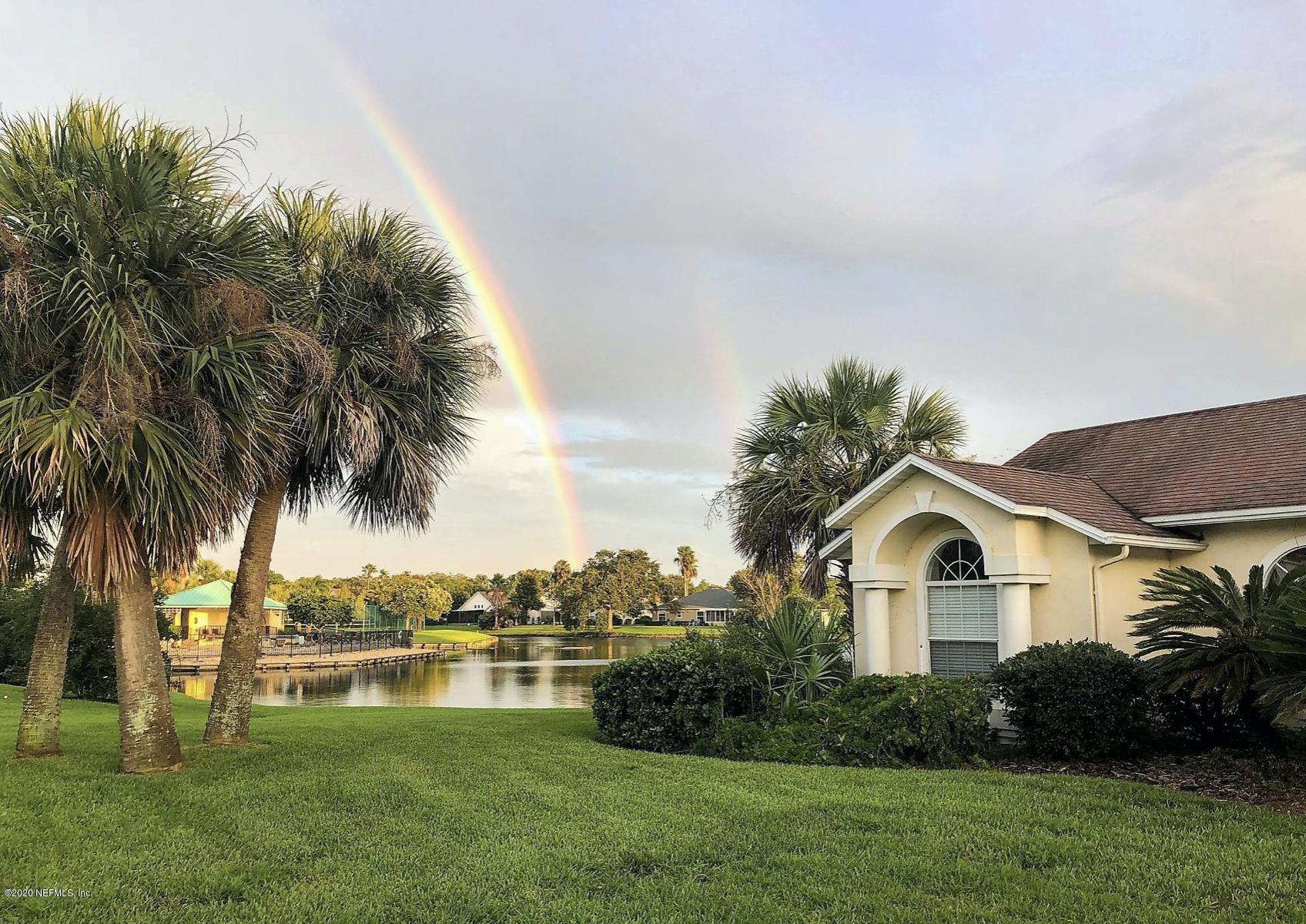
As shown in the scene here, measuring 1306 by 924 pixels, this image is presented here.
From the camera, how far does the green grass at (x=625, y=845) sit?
17.8 feet

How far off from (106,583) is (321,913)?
550 cm

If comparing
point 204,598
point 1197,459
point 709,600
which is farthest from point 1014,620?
point 709,600

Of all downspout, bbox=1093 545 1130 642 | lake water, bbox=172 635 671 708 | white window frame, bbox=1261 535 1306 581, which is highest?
white window frame, bbox=1261 535 1306 581

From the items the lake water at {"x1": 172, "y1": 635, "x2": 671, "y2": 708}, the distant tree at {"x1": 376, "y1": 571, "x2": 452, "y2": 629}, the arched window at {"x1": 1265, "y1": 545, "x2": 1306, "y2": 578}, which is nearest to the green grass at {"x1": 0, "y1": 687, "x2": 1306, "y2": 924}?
the arched window at {"x1": 1265, "y1": 545, "x2": 1306, "y2": 578}

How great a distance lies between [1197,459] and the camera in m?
14.3

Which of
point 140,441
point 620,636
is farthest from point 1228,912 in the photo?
point 620,636

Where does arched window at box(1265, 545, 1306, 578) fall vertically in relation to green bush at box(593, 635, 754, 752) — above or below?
above

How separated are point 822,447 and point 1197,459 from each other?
22.9 feet

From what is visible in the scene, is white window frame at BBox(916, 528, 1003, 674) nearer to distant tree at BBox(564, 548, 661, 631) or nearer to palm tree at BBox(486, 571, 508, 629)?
distant tree at BBox(564, 548, 661, 631)

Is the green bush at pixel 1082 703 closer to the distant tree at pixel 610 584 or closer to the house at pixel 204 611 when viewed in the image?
the house at pixel 204 611

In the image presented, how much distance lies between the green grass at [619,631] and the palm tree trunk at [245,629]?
77235 millimetres

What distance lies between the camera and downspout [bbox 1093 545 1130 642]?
12.5 metres

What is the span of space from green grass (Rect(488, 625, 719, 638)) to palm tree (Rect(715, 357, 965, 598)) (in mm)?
69598

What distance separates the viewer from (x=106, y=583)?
9.27 meters
